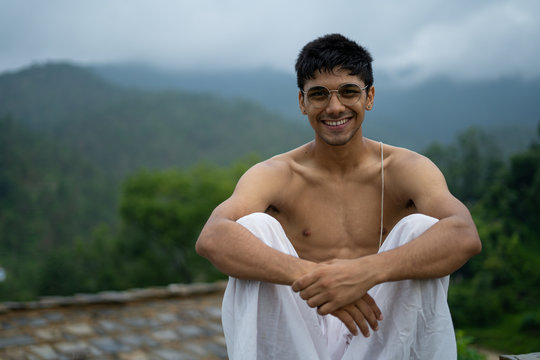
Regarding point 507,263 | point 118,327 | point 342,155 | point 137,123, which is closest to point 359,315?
point 342,155

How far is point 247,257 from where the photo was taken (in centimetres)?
168

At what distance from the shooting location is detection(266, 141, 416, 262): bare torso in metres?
2.27

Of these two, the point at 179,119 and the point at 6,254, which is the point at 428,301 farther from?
the point at 179,119

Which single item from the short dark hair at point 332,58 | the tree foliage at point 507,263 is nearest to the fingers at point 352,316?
the short dark hair at point 332,58

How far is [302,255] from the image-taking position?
2293 mm

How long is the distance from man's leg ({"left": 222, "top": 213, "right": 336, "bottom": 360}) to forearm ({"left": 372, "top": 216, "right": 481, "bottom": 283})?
1.09ft

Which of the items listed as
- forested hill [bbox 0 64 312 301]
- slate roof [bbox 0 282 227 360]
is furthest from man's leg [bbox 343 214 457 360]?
forested hill [bbox 0 64 312 301]

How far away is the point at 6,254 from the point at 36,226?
324 centimetres

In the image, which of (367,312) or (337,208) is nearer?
(367,312)

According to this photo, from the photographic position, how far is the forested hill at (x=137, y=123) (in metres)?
50.8

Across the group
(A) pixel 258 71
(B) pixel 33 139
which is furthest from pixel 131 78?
(B) pixel 33 139

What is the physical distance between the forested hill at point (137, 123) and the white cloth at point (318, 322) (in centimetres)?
4478

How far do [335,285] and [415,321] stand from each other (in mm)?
312

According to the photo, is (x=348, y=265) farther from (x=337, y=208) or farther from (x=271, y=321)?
(x=337, y=208)
